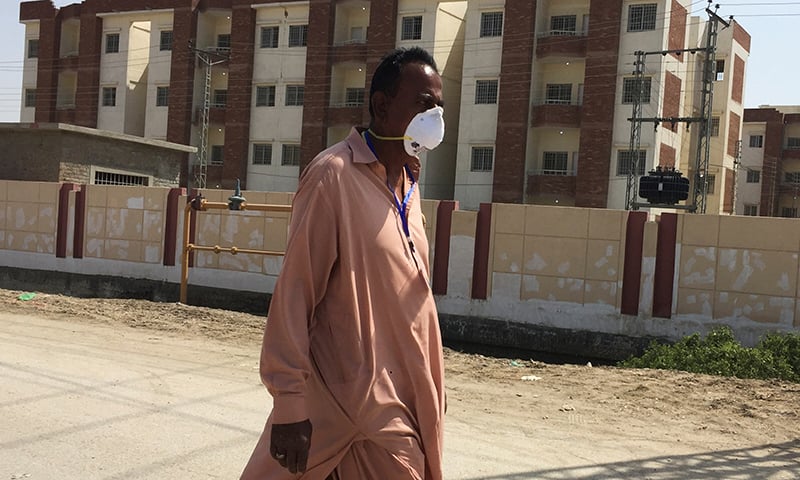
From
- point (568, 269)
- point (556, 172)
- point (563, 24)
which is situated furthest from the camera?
point (563, 24)

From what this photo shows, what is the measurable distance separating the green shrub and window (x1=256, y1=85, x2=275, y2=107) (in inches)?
1269

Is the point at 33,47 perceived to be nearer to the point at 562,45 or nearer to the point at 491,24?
the point at 491,24

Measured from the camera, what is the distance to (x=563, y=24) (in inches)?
1414

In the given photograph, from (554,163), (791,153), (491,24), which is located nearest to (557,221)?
(554,163)

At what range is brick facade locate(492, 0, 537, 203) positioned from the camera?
35250 mm

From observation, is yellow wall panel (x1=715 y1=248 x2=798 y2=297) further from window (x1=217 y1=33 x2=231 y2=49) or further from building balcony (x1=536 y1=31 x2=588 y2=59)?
window (x1=217 y1=33 x2=231 y2=49)

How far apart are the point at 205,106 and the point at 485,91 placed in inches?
534

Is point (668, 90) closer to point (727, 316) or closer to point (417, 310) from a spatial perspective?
point (727, 316)

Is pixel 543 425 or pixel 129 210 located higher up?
pixel 129 210

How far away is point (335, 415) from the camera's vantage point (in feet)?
7.39

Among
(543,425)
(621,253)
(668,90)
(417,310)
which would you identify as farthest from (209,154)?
(417,310)

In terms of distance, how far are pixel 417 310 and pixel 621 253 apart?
11.7 metres

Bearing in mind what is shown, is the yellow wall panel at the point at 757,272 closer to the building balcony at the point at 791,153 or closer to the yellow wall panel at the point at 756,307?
the yellow wall panel at the point at 756,307

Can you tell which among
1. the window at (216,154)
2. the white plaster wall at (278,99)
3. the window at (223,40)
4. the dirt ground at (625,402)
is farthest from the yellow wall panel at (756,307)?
the window at (223,40)
